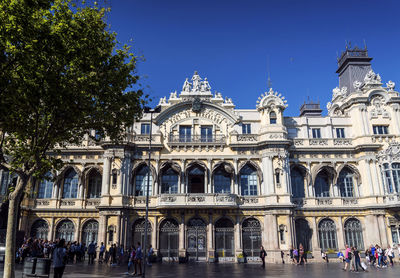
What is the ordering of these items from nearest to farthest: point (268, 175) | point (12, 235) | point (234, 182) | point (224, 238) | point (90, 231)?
point (12, 235) → point (224, 238) → point (268, 175) → point (90, 231) → point (234, 182)

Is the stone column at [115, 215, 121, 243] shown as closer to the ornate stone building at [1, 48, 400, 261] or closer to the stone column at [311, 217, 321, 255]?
the ornate stone building at [1, 48, 400, 261]

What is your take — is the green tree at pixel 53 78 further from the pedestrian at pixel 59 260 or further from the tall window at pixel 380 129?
the tall window at pixel 380 129

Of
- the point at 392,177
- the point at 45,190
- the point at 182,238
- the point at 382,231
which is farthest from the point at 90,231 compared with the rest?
the point at 392,177

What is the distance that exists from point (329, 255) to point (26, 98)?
31.3 meters

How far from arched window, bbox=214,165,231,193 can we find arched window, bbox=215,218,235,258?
3271 mm

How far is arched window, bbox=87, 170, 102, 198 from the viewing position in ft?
119

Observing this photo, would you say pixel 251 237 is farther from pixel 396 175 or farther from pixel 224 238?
pixel 396 175

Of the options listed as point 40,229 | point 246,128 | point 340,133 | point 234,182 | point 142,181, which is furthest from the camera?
point 340,133

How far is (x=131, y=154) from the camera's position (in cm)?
3559

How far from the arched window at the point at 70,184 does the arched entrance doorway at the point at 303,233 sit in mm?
24237

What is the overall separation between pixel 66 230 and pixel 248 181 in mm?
20277

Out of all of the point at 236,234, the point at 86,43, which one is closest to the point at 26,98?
the point at 86,43

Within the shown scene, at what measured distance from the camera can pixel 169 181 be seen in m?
36.2

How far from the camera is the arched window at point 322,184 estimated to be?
120 feet
